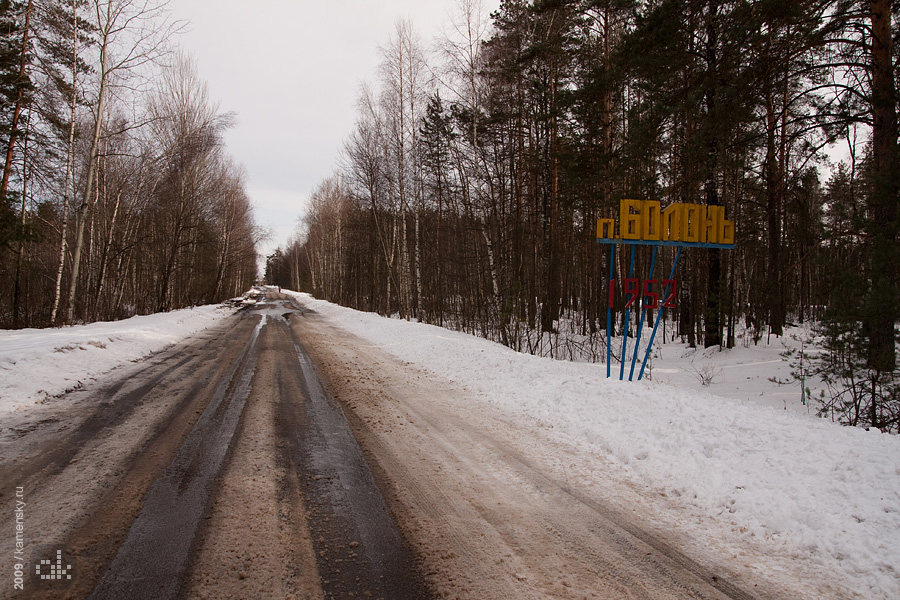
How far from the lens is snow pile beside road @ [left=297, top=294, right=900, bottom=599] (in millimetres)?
2814

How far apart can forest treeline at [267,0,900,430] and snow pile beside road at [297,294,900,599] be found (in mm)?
2229

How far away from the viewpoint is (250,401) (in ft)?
19.9

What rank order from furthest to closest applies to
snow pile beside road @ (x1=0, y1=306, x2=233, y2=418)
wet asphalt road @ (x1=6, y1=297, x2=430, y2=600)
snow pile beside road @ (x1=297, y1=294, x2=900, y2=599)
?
snow pile beside road @ (x1=0, y1=306, x2=233, y2=418) < snow pile beside road @ (x1=297, y1=294, x2=900, y2=599) < wet asphalt road @ (x1=6, y1=297, x2=430, y2=600)

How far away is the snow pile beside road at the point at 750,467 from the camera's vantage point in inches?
111

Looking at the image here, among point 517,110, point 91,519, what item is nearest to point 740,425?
point 91,519

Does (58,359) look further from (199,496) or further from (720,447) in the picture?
(720,447)

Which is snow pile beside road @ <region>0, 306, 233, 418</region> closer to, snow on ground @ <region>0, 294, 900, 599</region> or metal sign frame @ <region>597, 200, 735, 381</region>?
snow on ground @ <region>0, 294, 900, 599</region>

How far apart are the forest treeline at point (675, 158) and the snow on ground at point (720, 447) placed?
7.03 feet

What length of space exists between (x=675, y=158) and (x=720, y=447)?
13.6 metres

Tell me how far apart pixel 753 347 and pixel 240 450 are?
41.2 ft

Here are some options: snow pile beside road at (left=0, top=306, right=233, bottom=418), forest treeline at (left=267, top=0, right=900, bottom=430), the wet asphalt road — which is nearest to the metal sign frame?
forest treeline at (left=267, top=0, right=900, bottom=430)

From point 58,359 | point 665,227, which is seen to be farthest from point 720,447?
point 58,359

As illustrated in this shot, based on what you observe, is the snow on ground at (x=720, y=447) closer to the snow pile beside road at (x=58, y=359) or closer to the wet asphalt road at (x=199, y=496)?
the snow pile beside road at (x=58, y=359)

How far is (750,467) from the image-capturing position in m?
3.90
